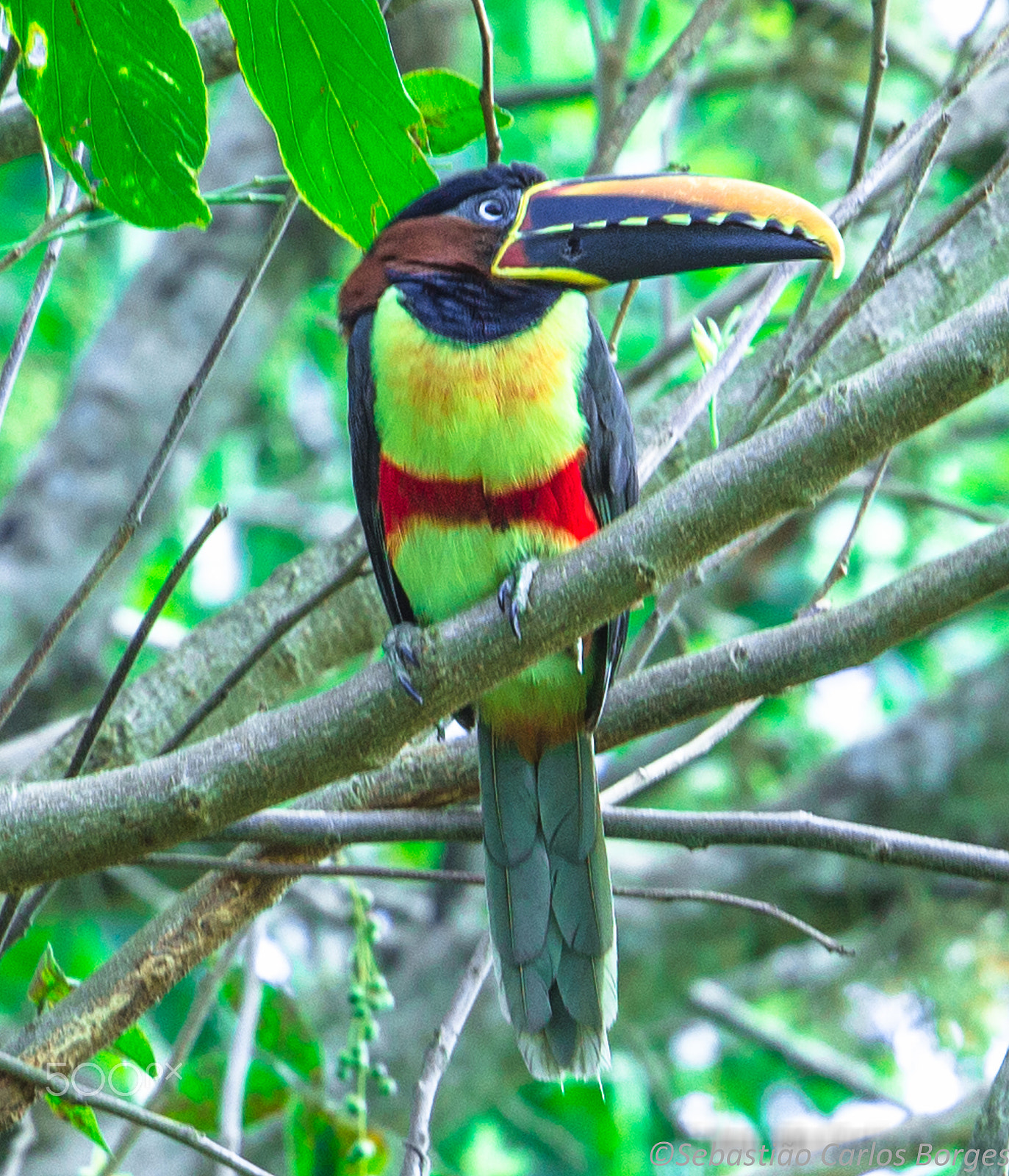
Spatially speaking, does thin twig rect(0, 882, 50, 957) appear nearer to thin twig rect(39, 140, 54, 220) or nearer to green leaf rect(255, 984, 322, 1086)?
green leaf rect(255, 984, 322, 1086)

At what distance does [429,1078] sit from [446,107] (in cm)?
201

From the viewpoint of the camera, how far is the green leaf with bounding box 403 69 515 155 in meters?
3.06

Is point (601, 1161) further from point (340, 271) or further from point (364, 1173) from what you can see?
point (340, 271)

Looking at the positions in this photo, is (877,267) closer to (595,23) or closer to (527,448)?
(527,448)

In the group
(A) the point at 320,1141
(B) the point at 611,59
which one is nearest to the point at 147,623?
(A) the point at 320,1141

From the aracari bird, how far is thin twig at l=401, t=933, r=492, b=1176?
383 mm

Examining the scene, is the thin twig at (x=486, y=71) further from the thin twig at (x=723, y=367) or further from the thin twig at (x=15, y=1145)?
the thin twig at (x=15, y=1145)

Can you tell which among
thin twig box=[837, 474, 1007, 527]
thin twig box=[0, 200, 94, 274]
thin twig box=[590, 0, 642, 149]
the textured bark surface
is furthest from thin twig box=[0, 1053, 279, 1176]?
the textured bark surface

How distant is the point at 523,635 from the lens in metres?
2.20

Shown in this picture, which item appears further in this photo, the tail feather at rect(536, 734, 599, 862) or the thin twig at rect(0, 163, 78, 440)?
the tail feather at rect(536, 734, 599, 862)

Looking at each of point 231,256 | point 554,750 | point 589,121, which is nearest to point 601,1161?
point 554,750

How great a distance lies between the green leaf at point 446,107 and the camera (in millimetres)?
3059

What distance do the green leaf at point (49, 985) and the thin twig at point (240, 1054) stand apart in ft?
1.37

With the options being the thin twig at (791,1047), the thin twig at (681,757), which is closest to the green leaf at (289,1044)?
the thin twig at (681,757)
